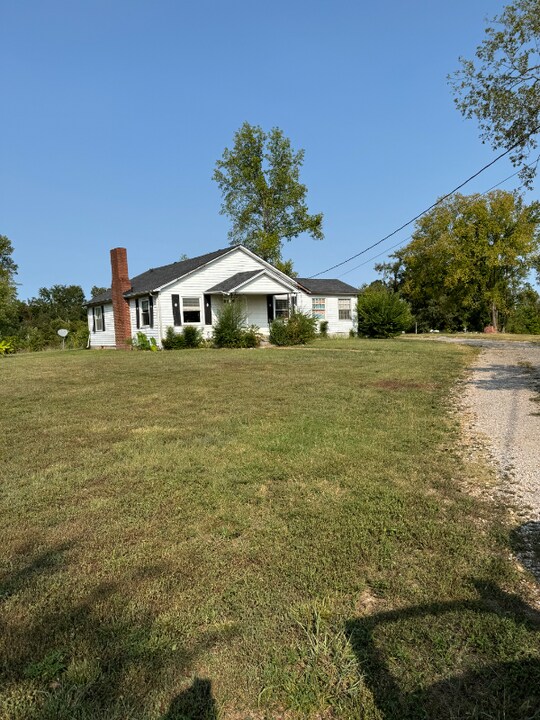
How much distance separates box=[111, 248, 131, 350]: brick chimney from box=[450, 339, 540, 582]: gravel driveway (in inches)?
692

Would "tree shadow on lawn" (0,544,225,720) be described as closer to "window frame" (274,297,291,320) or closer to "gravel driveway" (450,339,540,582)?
"gravel driveway" (450,339,540,582)

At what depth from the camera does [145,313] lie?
2142 cm

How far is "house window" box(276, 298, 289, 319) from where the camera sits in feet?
75.6

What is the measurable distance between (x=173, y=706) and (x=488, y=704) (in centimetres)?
121

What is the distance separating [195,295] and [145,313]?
262 centimetres

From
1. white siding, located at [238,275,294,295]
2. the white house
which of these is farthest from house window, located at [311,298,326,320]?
white siding, located at [238,275,294,295]

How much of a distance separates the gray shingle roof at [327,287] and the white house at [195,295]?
163 centimetres

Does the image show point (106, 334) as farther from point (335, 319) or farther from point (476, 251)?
point (476, 251)

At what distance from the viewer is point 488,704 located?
5.64 ft

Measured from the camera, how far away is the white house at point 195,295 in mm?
20438

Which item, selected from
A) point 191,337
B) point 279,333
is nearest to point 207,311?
point 191,337

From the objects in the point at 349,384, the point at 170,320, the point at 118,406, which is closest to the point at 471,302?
the point at 170,320

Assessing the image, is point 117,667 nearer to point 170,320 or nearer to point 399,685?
point 399,685

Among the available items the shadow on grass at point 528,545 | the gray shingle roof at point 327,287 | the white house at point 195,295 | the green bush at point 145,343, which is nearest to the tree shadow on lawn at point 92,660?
the shadow on grass at point 528,545
